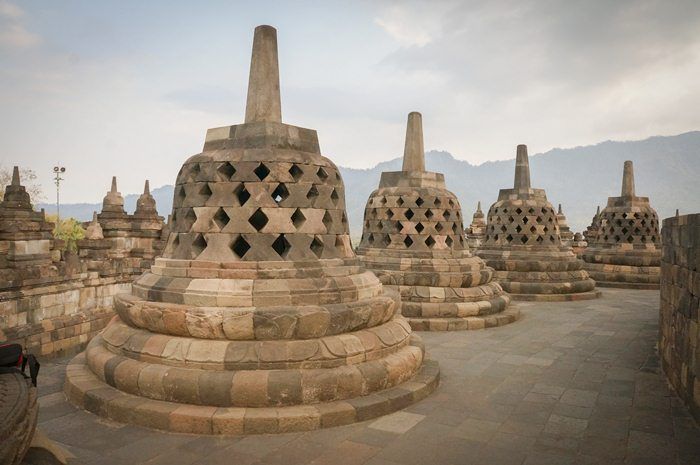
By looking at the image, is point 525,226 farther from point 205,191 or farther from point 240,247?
point 205,191

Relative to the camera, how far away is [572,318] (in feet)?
35.8

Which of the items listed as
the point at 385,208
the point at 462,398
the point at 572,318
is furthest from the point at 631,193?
the point at 462,398

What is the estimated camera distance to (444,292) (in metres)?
10.1

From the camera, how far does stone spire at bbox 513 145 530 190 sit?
615 inches

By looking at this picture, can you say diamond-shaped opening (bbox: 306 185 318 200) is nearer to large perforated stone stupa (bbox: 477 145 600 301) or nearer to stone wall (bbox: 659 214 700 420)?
stone wall (bbox: 659 214 700 420)

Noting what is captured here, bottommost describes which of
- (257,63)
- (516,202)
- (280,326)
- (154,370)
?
(154,370)

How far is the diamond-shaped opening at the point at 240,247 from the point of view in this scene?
5.51 metres

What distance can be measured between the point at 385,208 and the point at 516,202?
5889 millimetres

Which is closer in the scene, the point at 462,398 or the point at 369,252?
the point at 462,398

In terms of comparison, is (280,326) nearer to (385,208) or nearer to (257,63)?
(257,63)

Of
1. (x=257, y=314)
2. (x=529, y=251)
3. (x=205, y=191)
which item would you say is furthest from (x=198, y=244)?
(x=529, y=251)

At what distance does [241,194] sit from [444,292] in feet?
18.5

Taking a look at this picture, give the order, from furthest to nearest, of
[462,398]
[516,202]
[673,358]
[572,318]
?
[516,202], [572,318], [673,358], [462,398]

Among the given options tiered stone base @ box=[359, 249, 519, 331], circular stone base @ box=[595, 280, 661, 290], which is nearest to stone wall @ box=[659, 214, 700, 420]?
tiered stone base @ box=[359, 249, 519, 331]
